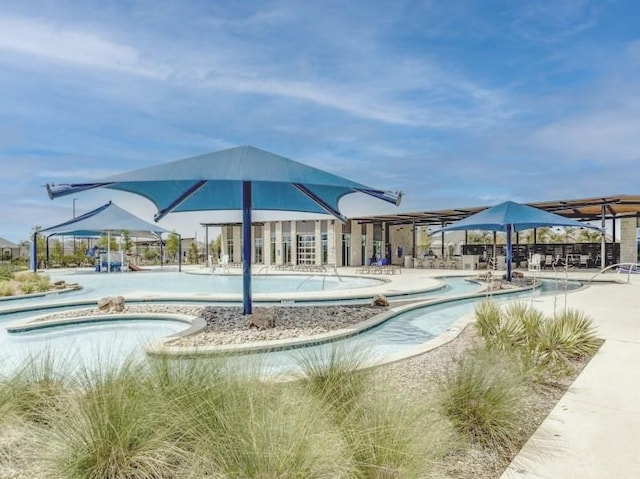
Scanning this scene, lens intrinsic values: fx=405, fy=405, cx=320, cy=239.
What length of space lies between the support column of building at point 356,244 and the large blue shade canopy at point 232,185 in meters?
20.3

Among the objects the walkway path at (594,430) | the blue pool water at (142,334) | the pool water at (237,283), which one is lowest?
the pool water at (237,283)

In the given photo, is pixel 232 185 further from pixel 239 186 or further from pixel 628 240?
pixel 628 240

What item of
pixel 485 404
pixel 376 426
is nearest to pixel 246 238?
pixel 485 404

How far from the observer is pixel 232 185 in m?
9.16

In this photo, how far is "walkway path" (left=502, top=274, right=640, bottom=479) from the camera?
8.29 feet

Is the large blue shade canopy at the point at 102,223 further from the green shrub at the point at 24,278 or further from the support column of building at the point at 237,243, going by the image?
the support column of building at the point at 237,243

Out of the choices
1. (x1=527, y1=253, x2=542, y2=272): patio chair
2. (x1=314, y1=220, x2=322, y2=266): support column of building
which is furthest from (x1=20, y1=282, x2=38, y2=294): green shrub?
(x1=314, y1=220, x2=322, y2=266): support column of building

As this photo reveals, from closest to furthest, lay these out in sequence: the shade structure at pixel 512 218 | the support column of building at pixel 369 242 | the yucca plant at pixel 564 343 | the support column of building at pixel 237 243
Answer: the yucca plant at pixel 564 343 → the shade structure at pixel 512 218 → the support column of building at pixel 369 242 → the support column of building at pixel 237 243

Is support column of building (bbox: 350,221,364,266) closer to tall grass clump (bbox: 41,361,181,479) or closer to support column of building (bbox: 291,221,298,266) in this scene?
support column of building (bbox: 291,221,298,266)

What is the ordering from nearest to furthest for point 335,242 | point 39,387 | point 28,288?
1. point 39,387
2. point 28,288
3. point 335,242

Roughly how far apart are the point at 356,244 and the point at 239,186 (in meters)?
22.3

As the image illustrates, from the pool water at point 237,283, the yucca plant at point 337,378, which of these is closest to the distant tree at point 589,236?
the pool water at point 237,283

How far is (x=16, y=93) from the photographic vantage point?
10.6 meters

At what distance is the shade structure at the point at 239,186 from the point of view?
635 centimetres
